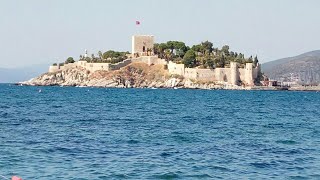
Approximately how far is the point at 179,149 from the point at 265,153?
13.3ft

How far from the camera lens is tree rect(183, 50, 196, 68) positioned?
182 meters

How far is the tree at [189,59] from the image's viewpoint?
18250cm

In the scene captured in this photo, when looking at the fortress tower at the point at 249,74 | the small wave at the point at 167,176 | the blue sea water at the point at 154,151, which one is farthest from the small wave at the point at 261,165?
the fortress tower at the point at 249,74

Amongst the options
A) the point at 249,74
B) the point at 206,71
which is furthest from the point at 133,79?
the point at 249,74

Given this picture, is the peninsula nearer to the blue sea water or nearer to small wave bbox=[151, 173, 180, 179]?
the blue sea water

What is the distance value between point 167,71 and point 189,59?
24.3ft

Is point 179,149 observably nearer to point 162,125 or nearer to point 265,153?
point 265,153

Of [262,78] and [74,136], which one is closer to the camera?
[74,136]

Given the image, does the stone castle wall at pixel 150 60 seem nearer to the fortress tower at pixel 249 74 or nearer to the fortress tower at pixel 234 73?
the fortress tower at pixel 234 73

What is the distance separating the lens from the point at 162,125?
4466cm

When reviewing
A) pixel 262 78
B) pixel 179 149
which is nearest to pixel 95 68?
pixel 262 78

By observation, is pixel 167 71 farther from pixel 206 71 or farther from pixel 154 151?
pixel 154 151

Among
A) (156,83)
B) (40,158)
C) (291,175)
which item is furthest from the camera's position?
(156,83)

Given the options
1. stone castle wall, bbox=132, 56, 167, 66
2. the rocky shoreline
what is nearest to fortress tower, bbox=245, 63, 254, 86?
the rocky shoreline
